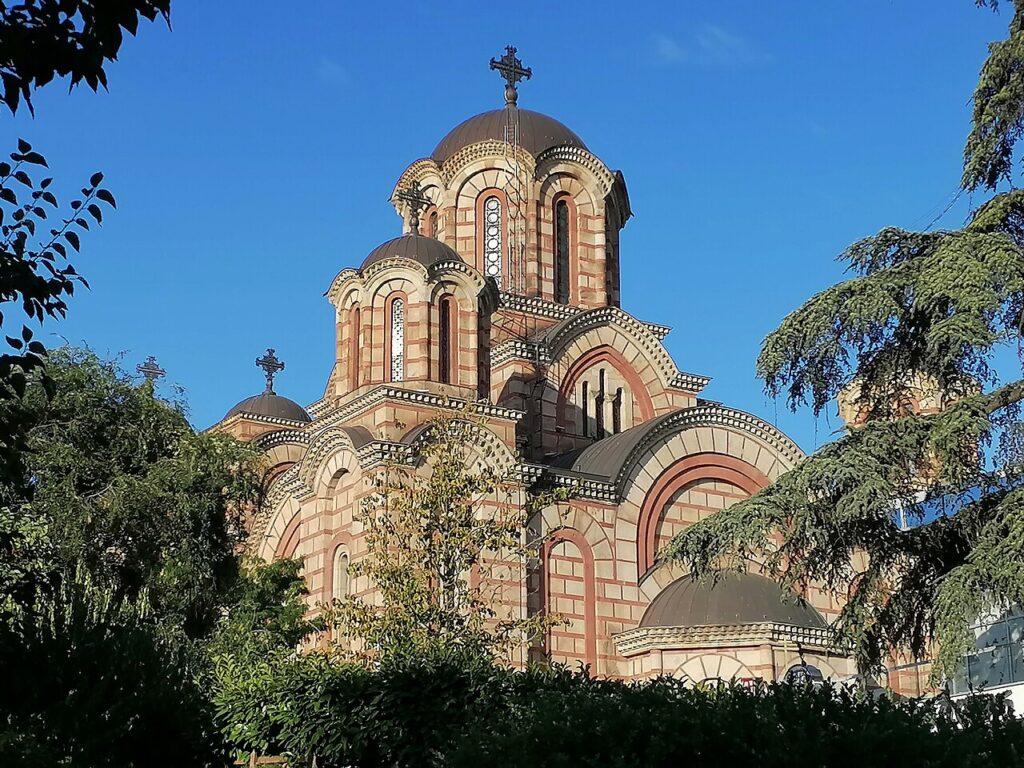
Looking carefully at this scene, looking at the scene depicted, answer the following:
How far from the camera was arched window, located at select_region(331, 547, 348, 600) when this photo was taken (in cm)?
2306

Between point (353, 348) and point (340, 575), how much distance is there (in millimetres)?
3755

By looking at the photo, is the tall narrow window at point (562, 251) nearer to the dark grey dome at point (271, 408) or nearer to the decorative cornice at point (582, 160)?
the decorative cornice at point (582, 160)

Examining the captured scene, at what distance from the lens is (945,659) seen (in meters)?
10.5

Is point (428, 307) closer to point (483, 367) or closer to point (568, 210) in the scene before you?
point (483, 367)

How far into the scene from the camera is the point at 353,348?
24.5 metres

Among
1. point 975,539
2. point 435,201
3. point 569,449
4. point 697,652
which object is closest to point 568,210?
point 435,201

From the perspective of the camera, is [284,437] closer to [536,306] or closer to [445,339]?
[536,306]

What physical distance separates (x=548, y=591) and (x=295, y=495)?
4937 mm

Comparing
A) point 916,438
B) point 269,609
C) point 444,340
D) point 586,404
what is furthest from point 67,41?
point 586,404

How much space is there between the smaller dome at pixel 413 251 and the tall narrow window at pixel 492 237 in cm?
347

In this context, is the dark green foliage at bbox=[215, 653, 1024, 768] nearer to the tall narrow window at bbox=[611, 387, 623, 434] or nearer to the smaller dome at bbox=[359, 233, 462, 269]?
the smaller dome at bbox=[359, 233, 462, 269]

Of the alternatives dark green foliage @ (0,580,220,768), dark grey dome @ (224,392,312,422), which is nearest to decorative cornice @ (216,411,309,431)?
dark grey dome @ (224,392,312,422)

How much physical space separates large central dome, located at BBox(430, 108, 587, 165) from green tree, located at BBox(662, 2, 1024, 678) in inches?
654

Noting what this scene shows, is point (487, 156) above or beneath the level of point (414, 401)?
above
